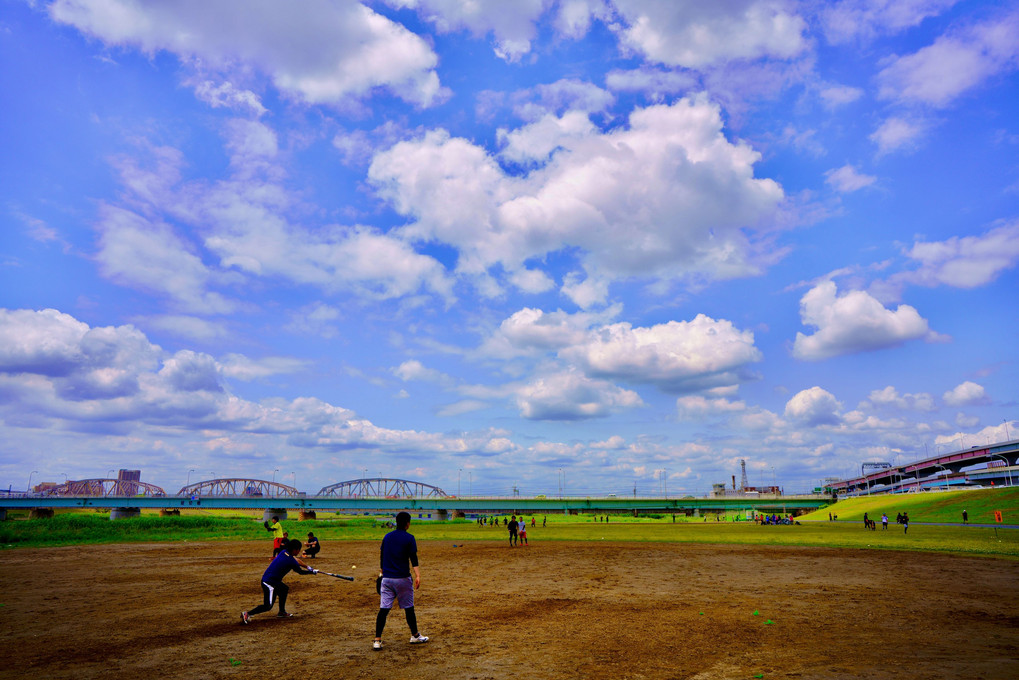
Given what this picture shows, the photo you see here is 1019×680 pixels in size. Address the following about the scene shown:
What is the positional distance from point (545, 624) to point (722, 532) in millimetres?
52065

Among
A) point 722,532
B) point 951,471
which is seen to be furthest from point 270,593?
Answer: point 951,471

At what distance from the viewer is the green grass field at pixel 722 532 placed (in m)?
39.3

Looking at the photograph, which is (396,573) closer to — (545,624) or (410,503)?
(545,624)

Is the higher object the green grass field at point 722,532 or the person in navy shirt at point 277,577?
the person in navy shirt at point 277,577

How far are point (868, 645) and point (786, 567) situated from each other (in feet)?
48.7

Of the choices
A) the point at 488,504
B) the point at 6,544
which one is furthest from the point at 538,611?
the point at 488,504

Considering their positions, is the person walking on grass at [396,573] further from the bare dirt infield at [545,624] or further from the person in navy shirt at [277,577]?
the person in navy shirt at [277,577]

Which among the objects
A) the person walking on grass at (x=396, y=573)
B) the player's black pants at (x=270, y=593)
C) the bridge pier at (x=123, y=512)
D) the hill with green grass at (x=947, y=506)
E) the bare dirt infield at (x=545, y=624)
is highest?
the person walking on grass at (x=396, y=573)

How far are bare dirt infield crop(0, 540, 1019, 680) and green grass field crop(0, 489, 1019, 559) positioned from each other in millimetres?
17237

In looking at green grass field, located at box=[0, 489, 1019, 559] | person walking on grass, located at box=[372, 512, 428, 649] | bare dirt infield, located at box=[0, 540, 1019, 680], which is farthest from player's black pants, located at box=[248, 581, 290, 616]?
green grass field, located at box=[0, 489, 1019, 559]

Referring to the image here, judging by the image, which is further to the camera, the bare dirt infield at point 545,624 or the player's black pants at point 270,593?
the player's black pants at point 270,593

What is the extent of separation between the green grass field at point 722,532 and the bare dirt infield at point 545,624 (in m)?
17.2

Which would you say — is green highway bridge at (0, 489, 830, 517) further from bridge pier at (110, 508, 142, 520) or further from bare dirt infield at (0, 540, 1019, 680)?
bare dirt infield at (0, 540, 1019, 680)

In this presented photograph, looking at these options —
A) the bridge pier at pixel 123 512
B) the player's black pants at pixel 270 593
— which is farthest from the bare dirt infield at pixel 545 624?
the bridge pier at pixel 123 512
